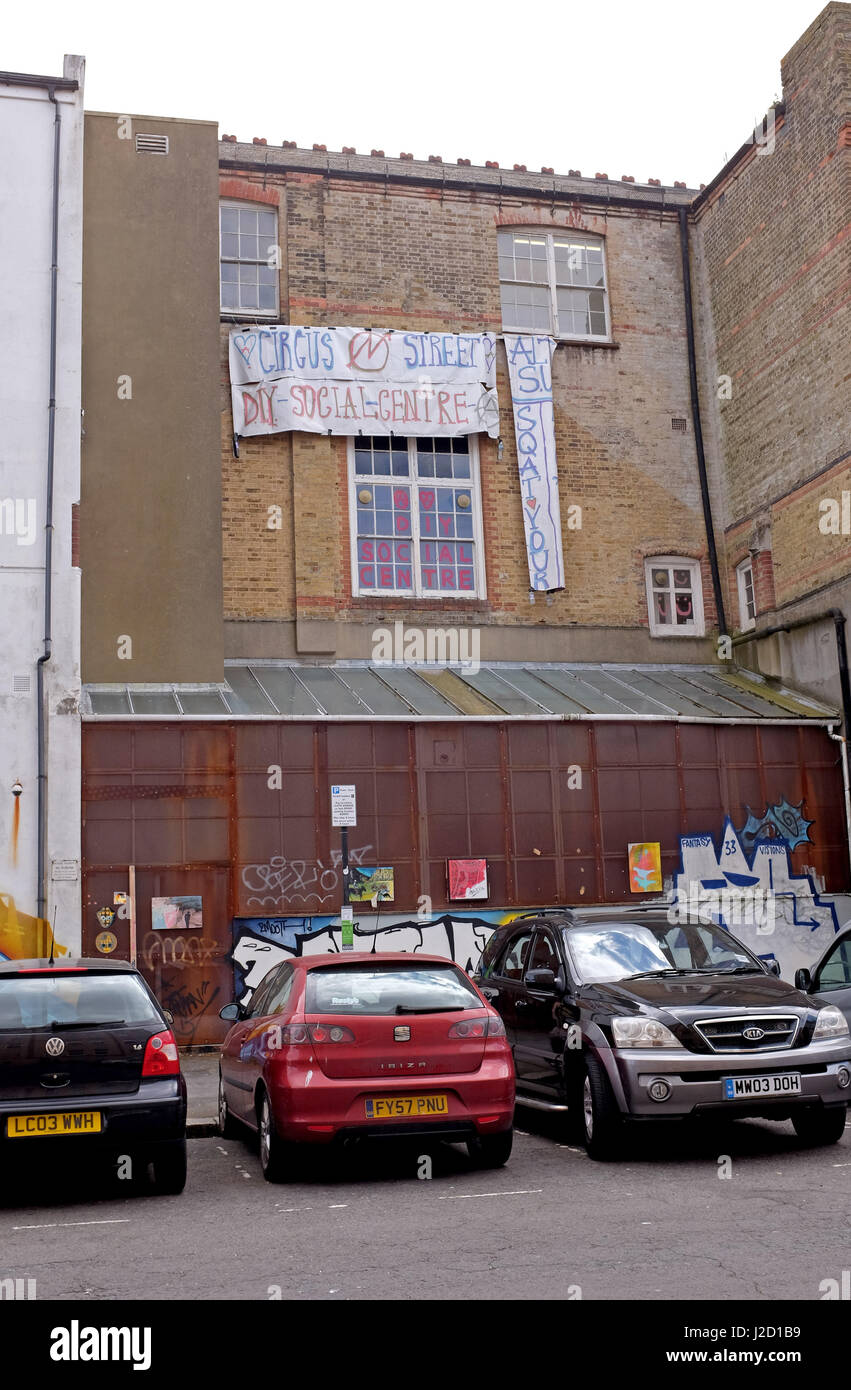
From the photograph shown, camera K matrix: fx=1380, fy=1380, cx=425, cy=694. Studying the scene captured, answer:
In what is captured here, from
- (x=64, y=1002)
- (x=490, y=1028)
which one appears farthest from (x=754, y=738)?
(x=64, y=1002)

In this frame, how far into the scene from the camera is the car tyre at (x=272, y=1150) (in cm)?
866

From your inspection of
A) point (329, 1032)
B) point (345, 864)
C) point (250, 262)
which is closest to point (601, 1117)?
point (329, 1032)

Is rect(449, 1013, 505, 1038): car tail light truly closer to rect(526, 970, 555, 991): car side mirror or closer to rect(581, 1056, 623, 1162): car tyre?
rect(581, 1056, 623, 1162): car tyre

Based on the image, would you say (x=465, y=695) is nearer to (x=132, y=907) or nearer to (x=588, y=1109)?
(x=132, y=907)

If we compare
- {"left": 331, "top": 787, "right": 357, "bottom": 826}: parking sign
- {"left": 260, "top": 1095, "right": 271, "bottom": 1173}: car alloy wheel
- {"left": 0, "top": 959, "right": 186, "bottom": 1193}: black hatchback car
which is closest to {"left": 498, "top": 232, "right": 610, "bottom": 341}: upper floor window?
{"left": 331, "top": 787, "right": 357, "bottom": 826}: parking sign

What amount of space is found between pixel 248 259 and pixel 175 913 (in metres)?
11.1

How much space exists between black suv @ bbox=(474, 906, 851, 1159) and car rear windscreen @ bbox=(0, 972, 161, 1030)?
2978 millimetres

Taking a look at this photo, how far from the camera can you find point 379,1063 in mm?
8648

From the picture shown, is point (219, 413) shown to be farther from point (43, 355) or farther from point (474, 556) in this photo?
point (474, 556)

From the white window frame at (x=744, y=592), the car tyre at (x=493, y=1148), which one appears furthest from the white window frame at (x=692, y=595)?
the car tyre at (x=493, y=1148)

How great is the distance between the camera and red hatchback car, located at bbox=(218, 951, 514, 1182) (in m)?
8.55

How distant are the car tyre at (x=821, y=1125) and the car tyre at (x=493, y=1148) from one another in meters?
1.93

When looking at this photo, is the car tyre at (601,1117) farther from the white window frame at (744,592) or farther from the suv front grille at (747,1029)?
the white window frame at (744,592)
